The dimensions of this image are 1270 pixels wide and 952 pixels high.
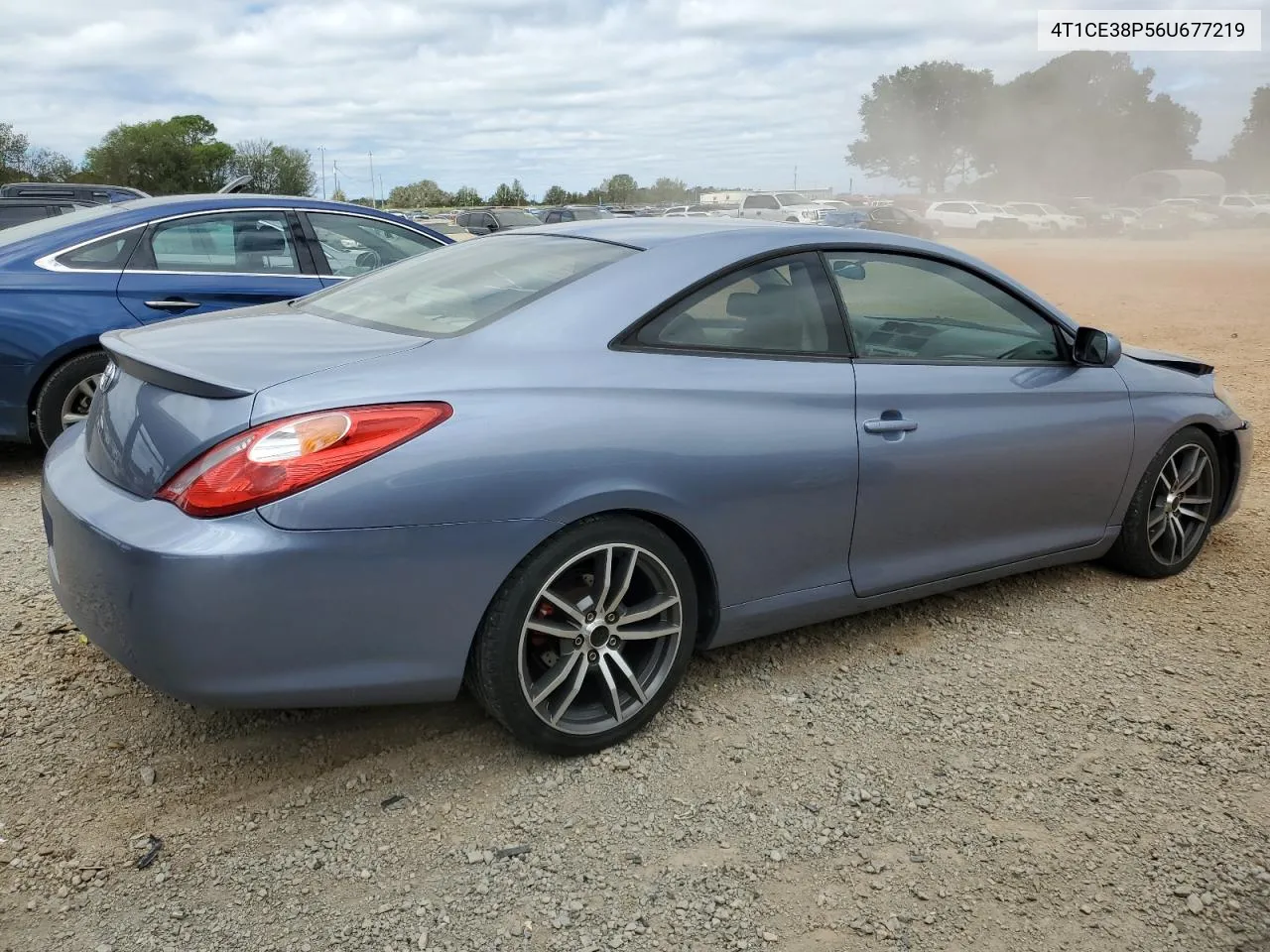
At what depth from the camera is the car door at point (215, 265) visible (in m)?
5.78

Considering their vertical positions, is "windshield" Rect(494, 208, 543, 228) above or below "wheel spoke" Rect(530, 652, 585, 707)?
above

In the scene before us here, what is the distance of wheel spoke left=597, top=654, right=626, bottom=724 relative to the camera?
2947 mm

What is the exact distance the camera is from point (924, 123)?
309 ft

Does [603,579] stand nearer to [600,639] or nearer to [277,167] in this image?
[600,639]

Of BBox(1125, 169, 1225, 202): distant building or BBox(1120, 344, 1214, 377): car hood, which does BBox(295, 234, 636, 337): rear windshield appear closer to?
BBox(1120, 344, 1214, 377): car hood

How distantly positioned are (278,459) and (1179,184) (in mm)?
72029

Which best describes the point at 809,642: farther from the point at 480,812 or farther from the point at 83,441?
the point at 83,441

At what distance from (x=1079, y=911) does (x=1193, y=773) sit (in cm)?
82

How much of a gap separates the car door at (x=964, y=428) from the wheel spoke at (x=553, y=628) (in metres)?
1.02

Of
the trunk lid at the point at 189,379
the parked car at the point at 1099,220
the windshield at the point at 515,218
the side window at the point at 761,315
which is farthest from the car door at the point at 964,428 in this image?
the parked car at the point at 1099,220

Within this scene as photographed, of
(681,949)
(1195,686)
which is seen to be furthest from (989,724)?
(681,949)

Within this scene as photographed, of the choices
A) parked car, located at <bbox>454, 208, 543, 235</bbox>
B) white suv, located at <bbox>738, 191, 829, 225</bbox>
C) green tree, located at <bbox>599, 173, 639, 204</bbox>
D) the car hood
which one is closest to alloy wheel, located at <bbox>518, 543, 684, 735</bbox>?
the car hood

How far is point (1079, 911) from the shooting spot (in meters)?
2.43

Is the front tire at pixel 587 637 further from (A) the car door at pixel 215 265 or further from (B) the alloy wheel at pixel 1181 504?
(A) the car door at pixel 215 265
